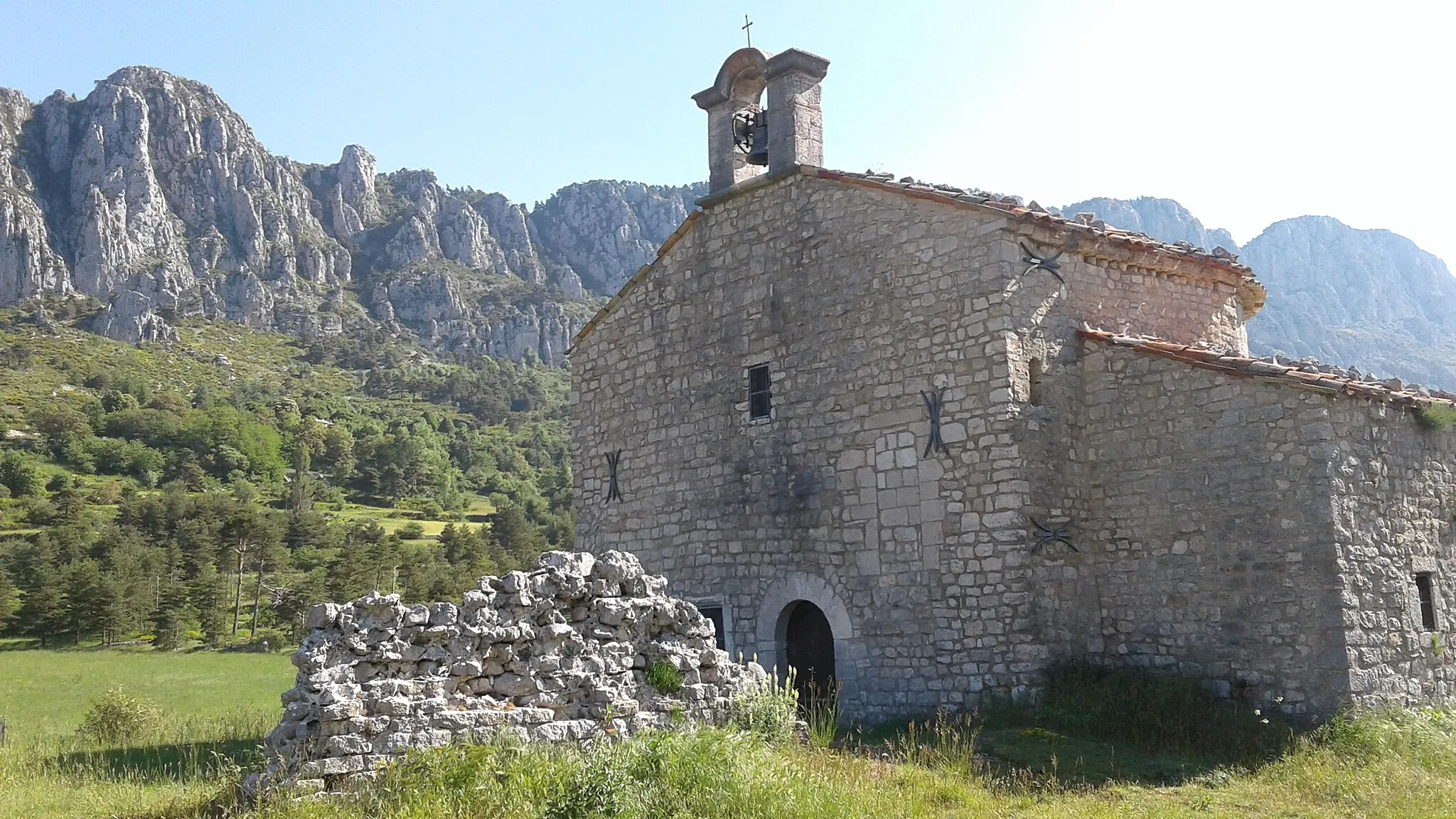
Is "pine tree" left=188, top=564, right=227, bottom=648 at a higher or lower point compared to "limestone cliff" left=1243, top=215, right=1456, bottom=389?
lower

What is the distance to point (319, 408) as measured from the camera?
3177 inches

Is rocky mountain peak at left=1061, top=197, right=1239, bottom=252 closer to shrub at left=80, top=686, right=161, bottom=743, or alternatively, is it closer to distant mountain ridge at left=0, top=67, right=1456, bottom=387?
distant mountain ridge at left=0, top=67, right=1456, bottom=387

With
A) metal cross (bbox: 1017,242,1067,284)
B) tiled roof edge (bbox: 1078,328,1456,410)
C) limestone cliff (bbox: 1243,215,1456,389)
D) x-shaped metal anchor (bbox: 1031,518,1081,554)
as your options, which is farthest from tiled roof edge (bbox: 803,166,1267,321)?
limestone cliff (bbox: 1243,215,1456,389)

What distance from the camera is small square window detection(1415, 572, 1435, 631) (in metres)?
11.8

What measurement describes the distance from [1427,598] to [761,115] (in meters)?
10.0

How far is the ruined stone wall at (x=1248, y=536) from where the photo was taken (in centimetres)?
1086

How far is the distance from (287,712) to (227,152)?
374ft

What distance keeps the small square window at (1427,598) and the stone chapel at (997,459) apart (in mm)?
23

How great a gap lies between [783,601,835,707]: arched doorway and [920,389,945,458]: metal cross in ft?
8.82

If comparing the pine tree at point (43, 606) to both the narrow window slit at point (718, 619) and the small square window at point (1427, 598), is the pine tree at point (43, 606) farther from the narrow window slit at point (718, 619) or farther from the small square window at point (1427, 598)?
the small square window at point (1427, 598)

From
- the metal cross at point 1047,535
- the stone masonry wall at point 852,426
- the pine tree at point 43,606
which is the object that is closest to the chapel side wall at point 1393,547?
the metal cross at point 1047,535

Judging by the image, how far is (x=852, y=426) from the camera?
13.5m

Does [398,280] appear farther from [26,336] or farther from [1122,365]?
[1122,365]

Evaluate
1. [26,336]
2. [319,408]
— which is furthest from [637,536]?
[26,336]
